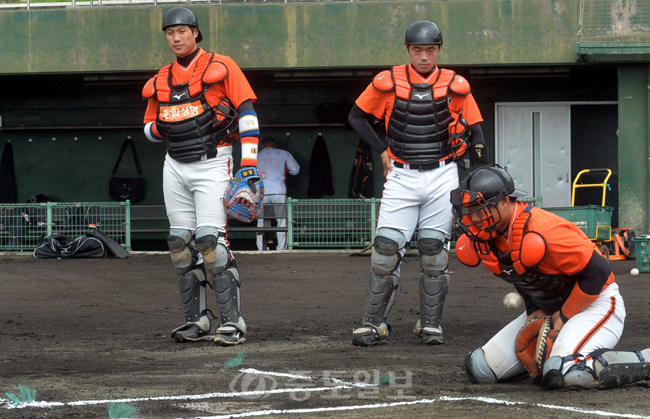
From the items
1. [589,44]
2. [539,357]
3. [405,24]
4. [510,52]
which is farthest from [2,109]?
[539,357]

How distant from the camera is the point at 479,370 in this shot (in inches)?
192

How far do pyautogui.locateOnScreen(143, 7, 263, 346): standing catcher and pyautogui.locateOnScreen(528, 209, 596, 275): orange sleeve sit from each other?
231 centimetres

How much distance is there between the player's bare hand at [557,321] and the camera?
4961mm

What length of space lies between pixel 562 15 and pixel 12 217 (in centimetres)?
1092

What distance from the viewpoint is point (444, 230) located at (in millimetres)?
6488

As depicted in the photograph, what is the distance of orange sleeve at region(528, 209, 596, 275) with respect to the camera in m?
4.61

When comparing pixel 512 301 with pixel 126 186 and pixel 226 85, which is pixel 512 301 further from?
pixel 126 186

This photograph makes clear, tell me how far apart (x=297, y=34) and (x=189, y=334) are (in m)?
10.9

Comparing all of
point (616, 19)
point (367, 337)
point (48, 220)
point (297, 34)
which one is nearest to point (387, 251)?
point (367, 337)

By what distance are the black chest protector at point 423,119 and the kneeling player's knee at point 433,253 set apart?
0.58 meters

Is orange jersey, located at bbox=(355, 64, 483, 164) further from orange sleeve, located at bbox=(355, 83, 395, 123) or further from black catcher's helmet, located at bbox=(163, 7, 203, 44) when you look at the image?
black catcher's helmet, located at bbox=(163, 7, 203, 44)

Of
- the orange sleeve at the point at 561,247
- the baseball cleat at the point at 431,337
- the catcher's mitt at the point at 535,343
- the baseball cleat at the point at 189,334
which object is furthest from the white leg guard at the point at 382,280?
the orange sleeve at the point at 561,247

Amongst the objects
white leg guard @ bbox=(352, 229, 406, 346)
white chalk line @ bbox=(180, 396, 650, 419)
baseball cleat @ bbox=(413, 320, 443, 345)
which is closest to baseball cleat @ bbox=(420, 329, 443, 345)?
baseball cleat @ bbox=(413, 320, 443, 345)

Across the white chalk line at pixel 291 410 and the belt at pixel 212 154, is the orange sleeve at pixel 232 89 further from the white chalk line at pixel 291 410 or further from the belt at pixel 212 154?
the white chalk line at pixel 291 410
